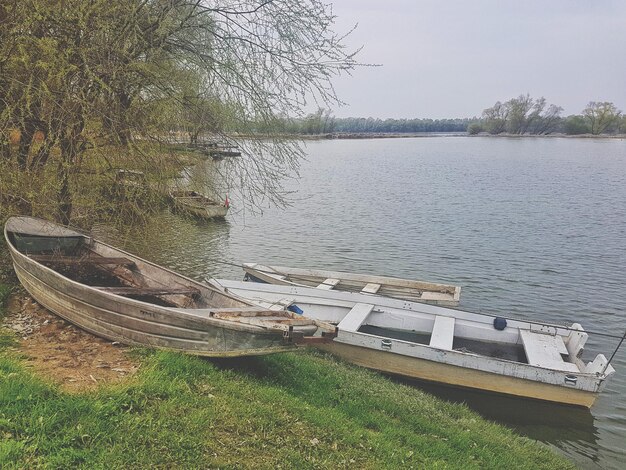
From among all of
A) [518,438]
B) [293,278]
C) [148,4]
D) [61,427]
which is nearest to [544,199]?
[293,278]

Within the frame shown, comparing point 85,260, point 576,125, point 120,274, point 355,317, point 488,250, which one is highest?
point 576,125

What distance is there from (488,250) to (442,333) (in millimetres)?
10554

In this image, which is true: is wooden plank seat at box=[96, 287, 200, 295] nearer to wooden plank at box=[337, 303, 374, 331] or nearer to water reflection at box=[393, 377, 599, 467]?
wooden plank at box=[337, 303, 374, 331]

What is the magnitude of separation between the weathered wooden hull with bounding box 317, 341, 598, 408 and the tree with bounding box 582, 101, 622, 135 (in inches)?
5482

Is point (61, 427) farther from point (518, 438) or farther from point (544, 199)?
point (544, 199)

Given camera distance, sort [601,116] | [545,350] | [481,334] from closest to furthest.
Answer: [545,350] → [481,334] → [601,116]

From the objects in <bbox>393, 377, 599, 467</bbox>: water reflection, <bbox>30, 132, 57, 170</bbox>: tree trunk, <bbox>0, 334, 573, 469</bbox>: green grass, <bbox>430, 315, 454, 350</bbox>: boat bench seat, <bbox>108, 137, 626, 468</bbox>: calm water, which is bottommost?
<bbox>393, 377, 599, 467</bbox>: water reflection

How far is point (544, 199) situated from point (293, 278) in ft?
79.3

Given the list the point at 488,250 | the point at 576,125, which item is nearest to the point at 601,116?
the point at 576,125

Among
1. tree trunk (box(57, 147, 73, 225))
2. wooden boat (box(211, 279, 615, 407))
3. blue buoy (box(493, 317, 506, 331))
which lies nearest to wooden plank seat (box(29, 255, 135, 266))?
tree trunk (box(57, 147, 73, 225))

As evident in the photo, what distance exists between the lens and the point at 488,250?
→ 18.5 m

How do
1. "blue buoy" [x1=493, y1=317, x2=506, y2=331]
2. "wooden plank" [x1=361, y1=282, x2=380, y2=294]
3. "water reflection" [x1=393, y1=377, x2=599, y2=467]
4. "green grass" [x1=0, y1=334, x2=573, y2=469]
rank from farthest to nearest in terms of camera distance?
"wooden plank" [x1=361, y1=282, x2=380, y2=294] → "blue buoy" [x1=493, y1=317, x2=506, y2=331] → "water reflection" [x1=393, y1=377, x2=599, y2=467] → "green grass" [x1=0, y1=334, x2=573, y2=469]

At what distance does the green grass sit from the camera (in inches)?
155

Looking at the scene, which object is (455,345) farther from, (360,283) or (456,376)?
(360,283)
